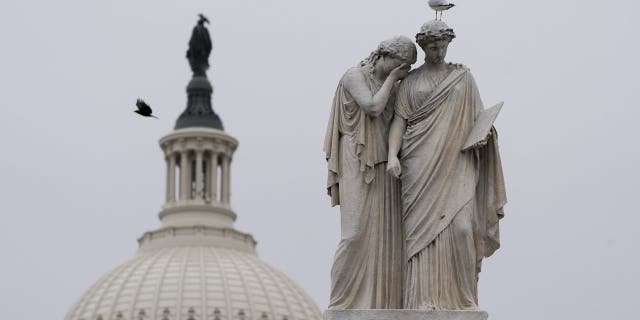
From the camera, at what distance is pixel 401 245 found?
2680cm

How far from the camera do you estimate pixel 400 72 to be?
2697 cm

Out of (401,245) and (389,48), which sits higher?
(389,48)

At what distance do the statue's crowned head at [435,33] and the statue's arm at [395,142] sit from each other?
88cm

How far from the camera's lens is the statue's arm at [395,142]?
26.3 meters

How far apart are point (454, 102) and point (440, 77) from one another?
0.45 metres

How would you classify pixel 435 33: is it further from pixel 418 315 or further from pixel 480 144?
pixel 418 315

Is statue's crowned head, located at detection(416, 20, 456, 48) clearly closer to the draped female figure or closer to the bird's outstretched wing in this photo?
the draped female figure

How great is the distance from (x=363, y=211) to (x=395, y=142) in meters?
0.81

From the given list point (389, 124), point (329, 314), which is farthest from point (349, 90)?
point (329, 314)

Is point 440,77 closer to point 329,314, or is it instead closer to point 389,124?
point 389,124

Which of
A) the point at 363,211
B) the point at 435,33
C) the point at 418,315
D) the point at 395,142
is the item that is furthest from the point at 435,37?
the point at 418,315

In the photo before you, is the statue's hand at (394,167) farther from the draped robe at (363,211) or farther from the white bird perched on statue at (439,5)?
the white bird perched on statue at (439,5)

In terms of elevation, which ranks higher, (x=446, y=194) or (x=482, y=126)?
(x=482, y=126)

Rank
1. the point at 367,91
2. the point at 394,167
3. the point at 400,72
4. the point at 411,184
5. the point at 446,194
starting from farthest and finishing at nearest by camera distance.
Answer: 1. the point at 400,72
2. the point at 367,91
3. the point at 411,184
4. the point at 446,194
5. the point at 394,167
